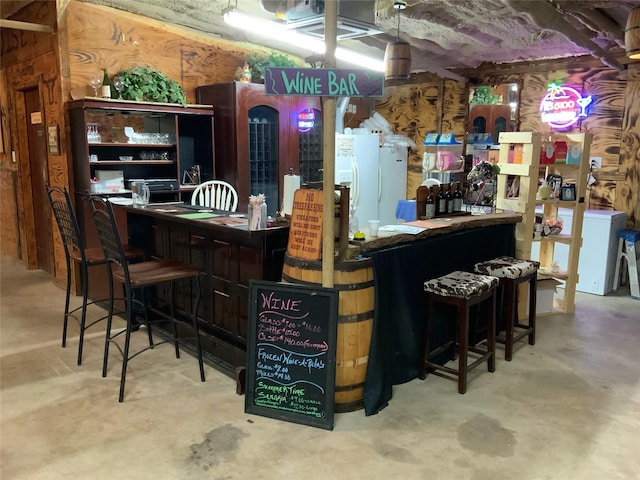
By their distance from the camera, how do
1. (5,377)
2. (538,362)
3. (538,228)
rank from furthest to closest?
1. (538,228)
2. (538,362)
3. (5,377)

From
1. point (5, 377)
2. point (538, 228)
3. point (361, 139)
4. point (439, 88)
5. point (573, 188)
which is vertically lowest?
point (5, 377)

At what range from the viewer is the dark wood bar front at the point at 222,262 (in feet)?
10.5

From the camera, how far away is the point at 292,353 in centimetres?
281

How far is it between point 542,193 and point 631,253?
158cm

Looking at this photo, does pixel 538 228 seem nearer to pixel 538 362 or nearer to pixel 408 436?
pixel 538 362

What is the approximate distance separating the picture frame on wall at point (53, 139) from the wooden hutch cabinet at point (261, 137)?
1536 millimetres

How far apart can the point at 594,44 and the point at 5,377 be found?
5.71 m

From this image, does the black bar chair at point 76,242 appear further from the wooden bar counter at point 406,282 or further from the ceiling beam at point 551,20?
the ceiling beam at point 551,20

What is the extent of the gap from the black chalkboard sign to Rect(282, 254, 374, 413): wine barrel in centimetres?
10

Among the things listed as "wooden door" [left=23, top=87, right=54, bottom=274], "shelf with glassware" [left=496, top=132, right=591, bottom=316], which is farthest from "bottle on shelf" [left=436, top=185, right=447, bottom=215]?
"wooden door" [left=23, top=87, right=54, bottom=274]

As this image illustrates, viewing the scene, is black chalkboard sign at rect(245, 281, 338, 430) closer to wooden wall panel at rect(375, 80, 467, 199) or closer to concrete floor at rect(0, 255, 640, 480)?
concrete floor at rect(0, 255, 640, 480)

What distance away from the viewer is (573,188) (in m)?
4.60

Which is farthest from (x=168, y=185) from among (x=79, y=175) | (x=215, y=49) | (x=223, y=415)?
(x=223, y=415)

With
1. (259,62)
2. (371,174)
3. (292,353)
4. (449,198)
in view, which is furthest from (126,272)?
(371,174)
